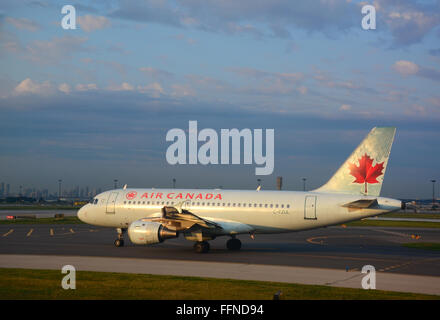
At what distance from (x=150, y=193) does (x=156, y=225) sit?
531 cm

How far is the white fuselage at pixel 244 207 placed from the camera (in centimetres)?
3138

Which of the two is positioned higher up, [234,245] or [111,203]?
[111,203]

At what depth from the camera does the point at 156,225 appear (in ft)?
101

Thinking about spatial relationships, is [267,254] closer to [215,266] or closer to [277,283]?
[215,266]

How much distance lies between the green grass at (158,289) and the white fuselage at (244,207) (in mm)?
11749

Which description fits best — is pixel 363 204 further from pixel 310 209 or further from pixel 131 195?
pixel 131 195

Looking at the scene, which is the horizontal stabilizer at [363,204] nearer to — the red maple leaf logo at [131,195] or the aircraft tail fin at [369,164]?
the aircraft tail fin at [369,164]

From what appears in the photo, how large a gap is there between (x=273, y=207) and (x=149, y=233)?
313 inches

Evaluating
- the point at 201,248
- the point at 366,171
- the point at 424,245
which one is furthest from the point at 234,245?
the point at 424,245

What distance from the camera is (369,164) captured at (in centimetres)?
3175

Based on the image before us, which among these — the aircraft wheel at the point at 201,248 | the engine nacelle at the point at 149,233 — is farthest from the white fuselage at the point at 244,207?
the aircraft wheel at the point at 201,248

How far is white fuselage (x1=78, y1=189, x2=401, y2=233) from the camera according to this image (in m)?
31.4
